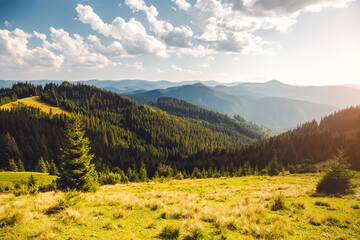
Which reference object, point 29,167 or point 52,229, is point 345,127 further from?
point 29,167

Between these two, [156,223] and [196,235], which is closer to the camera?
[196,235]

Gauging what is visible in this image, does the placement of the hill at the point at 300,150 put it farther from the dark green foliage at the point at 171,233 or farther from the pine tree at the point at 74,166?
the dark green foliage at the point at 171,233

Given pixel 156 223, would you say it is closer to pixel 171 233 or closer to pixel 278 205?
pixel 171 233

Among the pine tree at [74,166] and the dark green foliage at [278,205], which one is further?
the pine tree at [74,166]

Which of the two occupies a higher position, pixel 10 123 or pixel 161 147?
pixel 10 123

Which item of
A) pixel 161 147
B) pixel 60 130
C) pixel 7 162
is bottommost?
pixel 161 147

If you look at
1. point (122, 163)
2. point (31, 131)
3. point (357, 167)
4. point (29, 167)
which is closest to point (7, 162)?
point (29, 167)

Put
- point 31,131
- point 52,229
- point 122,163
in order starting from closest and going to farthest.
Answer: point 52,229 < point 122,163 < point 31,131

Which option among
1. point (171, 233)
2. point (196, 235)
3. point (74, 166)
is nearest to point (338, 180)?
point (196, 235)

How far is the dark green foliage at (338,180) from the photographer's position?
21.4 m

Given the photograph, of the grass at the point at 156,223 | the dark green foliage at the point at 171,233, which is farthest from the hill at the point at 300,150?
the dark green foliage at the point at 171,233

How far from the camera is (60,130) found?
14162cm

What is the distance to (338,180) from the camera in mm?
21906

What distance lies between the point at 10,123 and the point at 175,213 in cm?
16909
